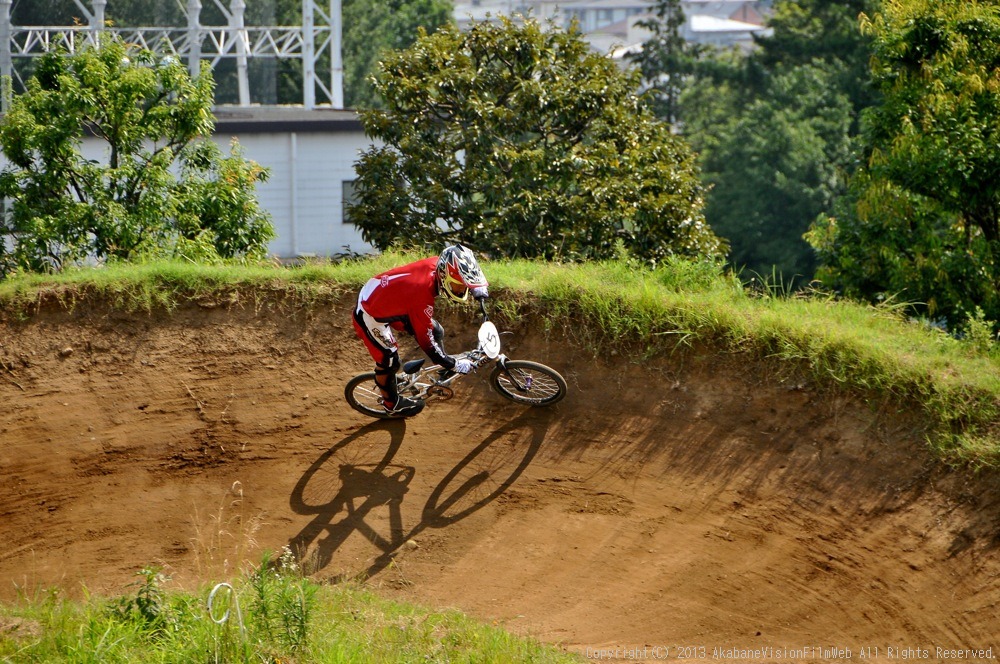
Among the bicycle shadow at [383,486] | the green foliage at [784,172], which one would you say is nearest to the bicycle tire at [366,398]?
the bicycle shadow at [383,486]

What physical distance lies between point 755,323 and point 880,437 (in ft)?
6.20

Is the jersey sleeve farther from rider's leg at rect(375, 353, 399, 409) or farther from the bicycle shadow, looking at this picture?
the bicycle shadow

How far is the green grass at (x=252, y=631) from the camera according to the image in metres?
8.69

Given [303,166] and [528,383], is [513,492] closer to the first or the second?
[528,383]

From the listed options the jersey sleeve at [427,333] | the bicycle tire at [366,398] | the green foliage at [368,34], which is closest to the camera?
the jersey sleeve at [427,333]

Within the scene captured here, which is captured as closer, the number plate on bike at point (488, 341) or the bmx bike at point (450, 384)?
the number plate on bike at point (488, 341)

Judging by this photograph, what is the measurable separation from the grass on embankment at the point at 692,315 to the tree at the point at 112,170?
5.27ft

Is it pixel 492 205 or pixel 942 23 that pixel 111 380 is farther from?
pixel 942 23

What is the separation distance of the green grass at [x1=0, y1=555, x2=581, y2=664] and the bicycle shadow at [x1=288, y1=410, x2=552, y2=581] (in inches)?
43.2

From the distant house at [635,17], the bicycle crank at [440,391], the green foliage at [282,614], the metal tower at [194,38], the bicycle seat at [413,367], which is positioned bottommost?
the green foliage at [282,614]

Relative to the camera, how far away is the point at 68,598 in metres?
10.5

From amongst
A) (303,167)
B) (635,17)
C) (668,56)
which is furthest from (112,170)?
(635,17)

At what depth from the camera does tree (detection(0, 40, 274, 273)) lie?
15.1 metres

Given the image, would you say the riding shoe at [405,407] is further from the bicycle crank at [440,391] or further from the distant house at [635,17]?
the distant house at [635,17]
